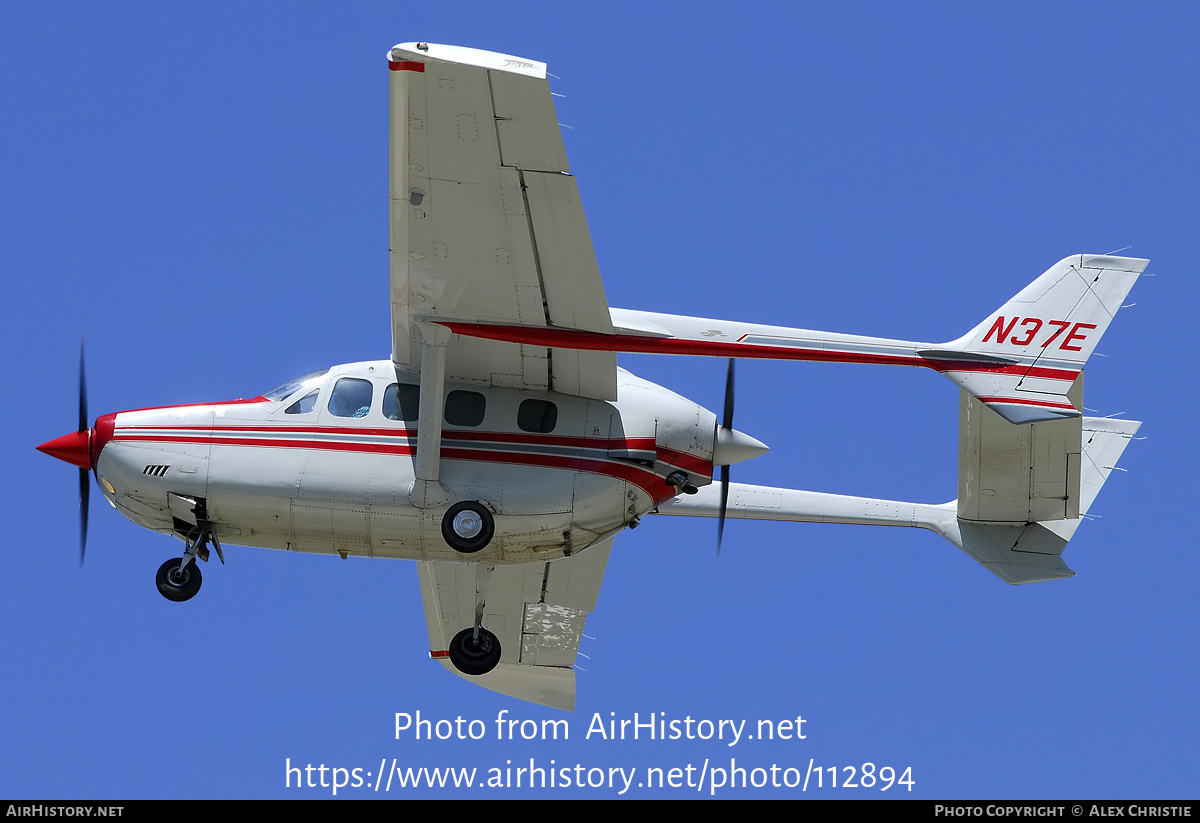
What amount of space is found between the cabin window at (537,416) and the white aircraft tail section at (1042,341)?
4757 mm

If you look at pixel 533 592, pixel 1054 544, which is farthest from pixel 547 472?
pixel 1054 544

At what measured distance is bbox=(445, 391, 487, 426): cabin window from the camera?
749 inches

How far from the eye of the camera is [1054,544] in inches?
906

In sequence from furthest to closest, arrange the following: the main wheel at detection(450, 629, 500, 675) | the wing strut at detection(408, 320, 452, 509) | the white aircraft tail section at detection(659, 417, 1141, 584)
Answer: the white aircraft tail section at detection(659, 417, 1141, 584)
the main wheel at detection(450, 629, 500, 675)
the wing strut at detection(408, 320, 452, 509)

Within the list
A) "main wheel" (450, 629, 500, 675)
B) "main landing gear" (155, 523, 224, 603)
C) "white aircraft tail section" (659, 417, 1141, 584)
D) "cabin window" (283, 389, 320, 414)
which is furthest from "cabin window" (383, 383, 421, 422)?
"white aircraft tail section" (659, 417, 1141, 584)

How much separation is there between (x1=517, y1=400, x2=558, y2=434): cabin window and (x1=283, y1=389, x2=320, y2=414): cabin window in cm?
262

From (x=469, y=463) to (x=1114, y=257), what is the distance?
9.02 m

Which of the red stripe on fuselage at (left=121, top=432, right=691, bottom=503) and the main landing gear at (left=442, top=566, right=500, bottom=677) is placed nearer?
the red stripe on fuselage at (left=121, top=432, right=691, bottom=503)

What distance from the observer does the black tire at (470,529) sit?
60.5 feet

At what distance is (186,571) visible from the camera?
18750 mm

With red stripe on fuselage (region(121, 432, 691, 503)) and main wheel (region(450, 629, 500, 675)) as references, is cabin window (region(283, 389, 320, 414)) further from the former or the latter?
main wheel (region(450, 629, 500, 675))

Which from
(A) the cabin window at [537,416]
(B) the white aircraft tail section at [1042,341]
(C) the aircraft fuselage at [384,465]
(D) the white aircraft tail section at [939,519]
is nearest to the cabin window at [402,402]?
(C) the aircraft fuselage at [384,465]

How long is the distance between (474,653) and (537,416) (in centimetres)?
371

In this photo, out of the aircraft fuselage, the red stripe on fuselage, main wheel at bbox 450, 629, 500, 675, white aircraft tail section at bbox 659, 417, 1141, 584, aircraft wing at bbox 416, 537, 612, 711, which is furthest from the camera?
white aircraft tail section at bbox 659, 417, 1141, 584
